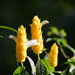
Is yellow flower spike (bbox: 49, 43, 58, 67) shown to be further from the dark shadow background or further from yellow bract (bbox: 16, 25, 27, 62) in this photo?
the dark shadow background

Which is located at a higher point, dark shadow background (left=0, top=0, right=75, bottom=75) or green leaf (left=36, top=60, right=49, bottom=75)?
dark shadow background (left=0, top=0, right=75, bottom=75)

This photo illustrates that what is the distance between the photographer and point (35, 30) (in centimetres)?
62

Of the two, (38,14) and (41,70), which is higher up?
(38,14)

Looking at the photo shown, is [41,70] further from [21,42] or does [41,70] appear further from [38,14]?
[38,14]

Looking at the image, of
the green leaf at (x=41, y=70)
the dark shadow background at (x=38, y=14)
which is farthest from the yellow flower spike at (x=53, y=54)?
the dark shadow background at (x=38, y=14)

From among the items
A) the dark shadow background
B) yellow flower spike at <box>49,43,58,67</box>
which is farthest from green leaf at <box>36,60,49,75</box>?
the dark shadow background

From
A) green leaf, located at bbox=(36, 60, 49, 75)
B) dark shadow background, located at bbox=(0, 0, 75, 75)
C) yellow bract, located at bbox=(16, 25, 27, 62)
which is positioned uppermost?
dark shadow background, located at bbox=(0, 0, 75, 75)

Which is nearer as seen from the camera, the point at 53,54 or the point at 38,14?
the point at 53,54

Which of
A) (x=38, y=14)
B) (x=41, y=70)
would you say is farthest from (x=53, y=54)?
(x=38, y=14)

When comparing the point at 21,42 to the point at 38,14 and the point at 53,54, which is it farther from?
the point at 38,14

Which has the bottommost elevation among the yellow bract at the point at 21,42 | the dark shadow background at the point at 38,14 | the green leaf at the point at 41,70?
the green leaf at the point at 41,70

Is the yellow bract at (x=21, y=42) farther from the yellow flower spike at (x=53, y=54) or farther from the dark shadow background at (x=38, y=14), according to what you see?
the dark shadow background at (x=38, y=14)

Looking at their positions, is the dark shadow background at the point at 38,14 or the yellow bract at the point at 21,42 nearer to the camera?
the yellow bract at the point at 21,42

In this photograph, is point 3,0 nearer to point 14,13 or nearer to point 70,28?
point 14,13
